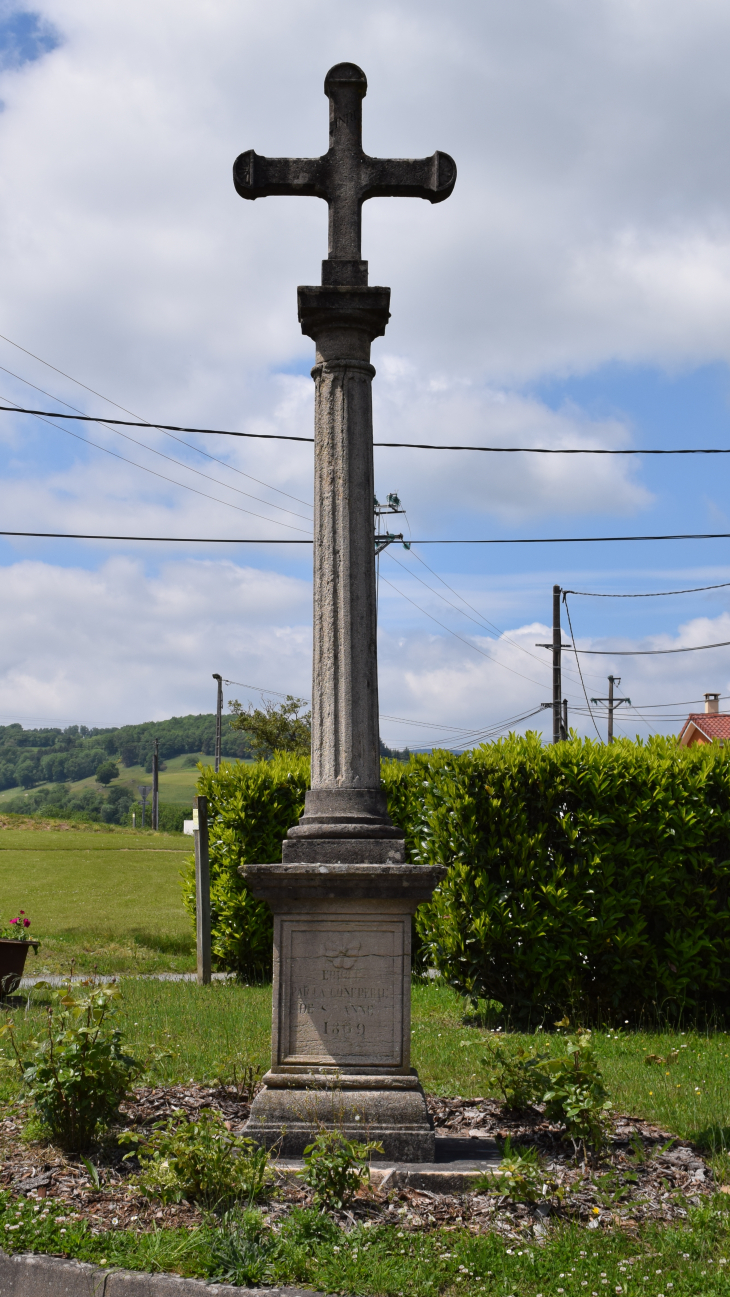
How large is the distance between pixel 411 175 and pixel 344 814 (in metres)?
3.55

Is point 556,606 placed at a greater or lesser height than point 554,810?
greater

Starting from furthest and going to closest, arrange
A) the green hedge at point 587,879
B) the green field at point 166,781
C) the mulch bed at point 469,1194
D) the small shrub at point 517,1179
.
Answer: the green field at point 166,781, the green hedge at point 587,879, the small shrub at point 517,1179, the mulch bed at point 469,1194

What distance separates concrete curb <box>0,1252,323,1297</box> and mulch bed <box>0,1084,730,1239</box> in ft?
0.99

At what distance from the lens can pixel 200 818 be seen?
11297mm

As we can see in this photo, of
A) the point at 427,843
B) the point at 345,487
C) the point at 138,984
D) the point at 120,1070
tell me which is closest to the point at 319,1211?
the point at 120,1070

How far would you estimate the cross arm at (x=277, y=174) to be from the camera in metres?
5.73

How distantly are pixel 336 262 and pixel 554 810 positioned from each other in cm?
494

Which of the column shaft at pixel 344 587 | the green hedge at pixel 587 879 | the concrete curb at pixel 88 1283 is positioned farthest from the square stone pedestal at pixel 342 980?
the green hedge at pixel 587 879

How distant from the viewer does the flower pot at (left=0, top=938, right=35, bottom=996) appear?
907 centimetres

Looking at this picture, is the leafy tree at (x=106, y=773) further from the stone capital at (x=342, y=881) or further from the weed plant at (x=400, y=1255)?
the weed plant at (x=400, y=1255)

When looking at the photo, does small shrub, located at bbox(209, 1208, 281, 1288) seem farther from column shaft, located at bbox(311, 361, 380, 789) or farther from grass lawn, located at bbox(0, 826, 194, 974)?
grass lawn, located at bbox(0, 826, 194, 974)

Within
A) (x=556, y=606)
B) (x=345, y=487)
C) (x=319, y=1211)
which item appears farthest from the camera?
(x=556, y=606)

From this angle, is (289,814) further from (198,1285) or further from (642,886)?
(198,1285)

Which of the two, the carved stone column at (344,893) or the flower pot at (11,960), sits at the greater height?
the carved stone column at (344,893)
